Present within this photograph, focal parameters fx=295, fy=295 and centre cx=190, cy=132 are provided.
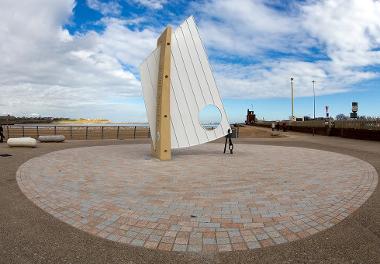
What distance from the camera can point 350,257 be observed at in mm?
3496

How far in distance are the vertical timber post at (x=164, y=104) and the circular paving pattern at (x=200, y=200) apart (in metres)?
1.74

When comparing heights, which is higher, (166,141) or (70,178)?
(166,141)

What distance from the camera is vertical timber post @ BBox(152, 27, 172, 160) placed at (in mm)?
11727

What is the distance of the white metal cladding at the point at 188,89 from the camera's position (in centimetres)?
1230

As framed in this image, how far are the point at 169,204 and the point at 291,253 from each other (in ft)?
8.46

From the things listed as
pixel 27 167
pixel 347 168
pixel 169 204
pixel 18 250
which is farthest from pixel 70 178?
pixel 347 168

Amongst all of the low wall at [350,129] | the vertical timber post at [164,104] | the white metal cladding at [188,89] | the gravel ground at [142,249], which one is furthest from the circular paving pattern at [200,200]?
the low wall at [350,129]

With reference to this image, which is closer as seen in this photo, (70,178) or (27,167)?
(70,178)

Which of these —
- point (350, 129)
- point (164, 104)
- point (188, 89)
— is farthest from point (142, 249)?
point (350, 129)

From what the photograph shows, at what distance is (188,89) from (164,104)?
1.43 metres

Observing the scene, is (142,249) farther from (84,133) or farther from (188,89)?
(84,133)

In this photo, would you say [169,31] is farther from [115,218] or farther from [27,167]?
[115,218]

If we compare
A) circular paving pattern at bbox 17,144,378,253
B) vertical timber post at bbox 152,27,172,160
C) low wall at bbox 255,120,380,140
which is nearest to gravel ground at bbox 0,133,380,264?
circular paving pattern at bbox 17,144,378,253

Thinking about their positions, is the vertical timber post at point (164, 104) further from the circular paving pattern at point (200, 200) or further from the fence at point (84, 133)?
the fence at point (84, 133)
